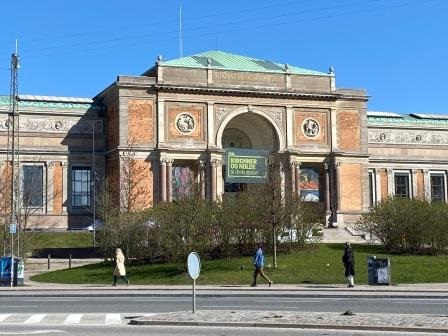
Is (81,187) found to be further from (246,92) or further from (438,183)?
(438,183)

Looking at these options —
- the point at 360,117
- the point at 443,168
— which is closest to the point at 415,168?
the point at 443,168

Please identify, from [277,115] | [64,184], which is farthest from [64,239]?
[277,115]

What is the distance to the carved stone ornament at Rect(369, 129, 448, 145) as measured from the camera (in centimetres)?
9075

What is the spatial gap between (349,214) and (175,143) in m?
20.4

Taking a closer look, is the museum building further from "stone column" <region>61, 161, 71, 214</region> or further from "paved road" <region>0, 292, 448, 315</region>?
"paved road" <region>0, 292, 448, 315</region>

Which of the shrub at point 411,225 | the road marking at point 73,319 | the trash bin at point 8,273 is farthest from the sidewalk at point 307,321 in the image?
the shrub at point 411,225

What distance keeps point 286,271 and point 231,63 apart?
156 feet

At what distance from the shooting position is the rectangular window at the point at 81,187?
7844 centimetres

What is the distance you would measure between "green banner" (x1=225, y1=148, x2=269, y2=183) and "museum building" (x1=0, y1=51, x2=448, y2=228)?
10cm

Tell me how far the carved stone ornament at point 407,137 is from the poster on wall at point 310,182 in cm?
1066

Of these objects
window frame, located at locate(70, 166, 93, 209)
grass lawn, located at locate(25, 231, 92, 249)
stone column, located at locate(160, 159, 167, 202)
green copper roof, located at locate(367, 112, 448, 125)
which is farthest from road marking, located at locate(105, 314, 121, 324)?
green copper roof, located at locate(367, 112, 448, 125)

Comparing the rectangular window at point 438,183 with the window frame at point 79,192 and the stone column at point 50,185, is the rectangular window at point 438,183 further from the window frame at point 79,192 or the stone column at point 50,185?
the stone column at point 50,185

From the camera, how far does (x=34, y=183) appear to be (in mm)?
76312

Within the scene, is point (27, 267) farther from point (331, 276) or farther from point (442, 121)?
point (442, 121)
